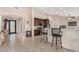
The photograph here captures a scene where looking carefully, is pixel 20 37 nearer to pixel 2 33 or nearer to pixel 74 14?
pixel 2 33

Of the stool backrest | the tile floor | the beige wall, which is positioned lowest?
Answer: the tile floor

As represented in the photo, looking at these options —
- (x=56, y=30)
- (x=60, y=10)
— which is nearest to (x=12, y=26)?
(x=56, y=30)

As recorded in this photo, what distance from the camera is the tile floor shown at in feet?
8.30

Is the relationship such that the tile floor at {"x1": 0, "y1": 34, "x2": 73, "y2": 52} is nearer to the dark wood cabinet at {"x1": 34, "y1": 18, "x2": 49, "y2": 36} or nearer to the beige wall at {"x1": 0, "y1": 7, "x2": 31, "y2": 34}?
the dark wood cabinet at {"x1": 34, "y1": 18, "x2": 49, "y2": 36}

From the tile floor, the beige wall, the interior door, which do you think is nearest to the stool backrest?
the tile floor

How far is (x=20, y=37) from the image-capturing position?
259 centimetres

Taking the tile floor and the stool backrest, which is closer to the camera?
the tile floor

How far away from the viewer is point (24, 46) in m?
2.57

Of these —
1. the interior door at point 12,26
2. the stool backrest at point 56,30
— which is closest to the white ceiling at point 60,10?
the stool backrest at point 56,30
